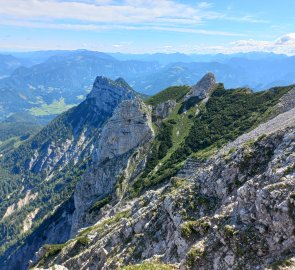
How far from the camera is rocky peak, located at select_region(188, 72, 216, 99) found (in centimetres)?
15449

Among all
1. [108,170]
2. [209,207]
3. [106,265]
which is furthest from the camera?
[108,170]

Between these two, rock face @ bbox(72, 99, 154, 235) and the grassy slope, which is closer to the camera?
the grassy slope

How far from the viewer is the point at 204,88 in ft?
519

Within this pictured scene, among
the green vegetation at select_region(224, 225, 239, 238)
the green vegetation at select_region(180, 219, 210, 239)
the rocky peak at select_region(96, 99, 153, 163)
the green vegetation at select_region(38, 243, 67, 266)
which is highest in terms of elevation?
the green vegetation at select_region(224, 225, 239, 238)

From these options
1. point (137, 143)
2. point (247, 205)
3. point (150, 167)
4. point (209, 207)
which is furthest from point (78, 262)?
point (137, 143)

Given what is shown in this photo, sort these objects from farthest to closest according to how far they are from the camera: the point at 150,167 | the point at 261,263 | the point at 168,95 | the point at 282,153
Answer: the point at 168,95 < the point at 150,167 < the point at 282,153 < the point at 261,263

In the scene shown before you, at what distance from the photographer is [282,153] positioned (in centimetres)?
3553

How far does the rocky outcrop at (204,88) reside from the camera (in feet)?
506

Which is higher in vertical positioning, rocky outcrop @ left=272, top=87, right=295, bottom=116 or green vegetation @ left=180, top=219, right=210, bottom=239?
rocky outcrop @ left=272, top=87, right=295, bottom=116

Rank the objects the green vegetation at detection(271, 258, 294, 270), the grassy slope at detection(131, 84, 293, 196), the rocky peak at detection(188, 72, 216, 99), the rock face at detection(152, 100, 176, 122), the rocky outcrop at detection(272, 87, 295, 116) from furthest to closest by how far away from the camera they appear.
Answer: the rocky peak at detection(188, 72, 216, 99), the rock face at detection(152, 100, 176, 122), the grassy slope at detection(131, 84, 293, 196), the rocky outcrop at detection(272, 87, 295, 116), the green vegetation at detection(271, 258, 294, 270)

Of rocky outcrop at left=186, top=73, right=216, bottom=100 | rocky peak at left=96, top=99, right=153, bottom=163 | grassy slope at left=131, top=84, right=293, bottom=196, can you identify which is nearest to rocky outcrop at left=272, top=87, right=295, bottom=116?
grassy slope at left=131, top=84, right=293, bottom=196

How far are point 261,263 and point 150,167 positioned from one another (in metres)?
88.0

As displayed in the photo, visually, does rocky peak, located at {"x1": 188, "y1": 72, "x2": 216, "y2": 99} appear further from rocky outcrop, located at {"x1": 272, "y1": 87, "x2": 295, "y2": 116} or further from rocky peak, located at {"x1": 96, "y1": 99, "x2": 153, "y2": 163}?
rocky outcrop, located at {"x1": 272, "y1": 87, "x2": 295, "y2": 116}

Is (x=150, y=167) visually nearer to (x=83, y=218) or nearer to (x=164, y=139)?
(x=164, y=139)
